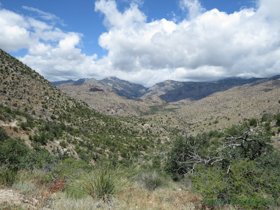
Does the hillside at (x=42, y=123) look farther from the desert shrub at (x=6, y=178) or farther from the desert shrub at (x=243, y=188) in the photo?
the desert shrub at (x=243, y=188)

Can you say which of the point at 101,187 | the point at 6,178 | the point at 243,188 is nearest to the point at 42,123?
the point at 6,178

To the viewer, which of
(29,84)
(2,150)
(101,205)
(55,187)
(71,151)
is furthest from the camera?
(29,84)

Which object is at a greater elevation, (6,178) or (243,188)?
(6,178)

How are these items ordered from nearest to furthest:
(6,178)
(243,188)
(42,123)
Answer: (243,188)
(6,178)
(42,123)

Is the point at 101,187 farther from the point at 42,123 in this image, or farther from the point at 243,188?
the point at 42,123

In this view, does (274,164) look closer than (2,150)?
Yes

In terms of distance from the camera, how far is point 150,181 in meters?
8.77

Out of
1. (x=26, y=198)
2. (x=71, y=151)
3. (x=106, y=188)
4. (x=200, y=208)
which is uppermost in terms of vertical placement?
(x=26, y=198)

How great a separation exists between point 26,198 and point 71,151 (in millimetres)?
19627

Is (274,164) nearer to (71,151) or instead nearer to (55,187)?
Answer: (55,187)

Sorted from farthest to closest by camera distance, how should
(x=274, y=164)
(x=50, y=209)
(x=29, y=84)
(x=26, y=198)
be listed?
(x=29, y=84), (x=274, y=164), (x=26, y=198), (x=50, y=209)

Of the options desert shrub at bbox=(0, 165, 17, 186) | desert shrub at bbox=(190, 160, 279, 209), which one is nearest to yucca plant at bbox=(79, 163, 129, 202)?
desert shrub at bbox=(0, 165, 17, 186)

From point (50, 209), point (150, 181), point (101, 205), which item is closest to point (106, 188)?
point (101, 205)

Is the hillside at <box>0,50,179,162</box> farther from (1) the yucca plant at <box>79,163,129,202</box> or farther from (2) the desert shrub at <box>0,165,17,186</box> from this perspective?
(1) the yucca plant at <box>79,163,129,202</box>
